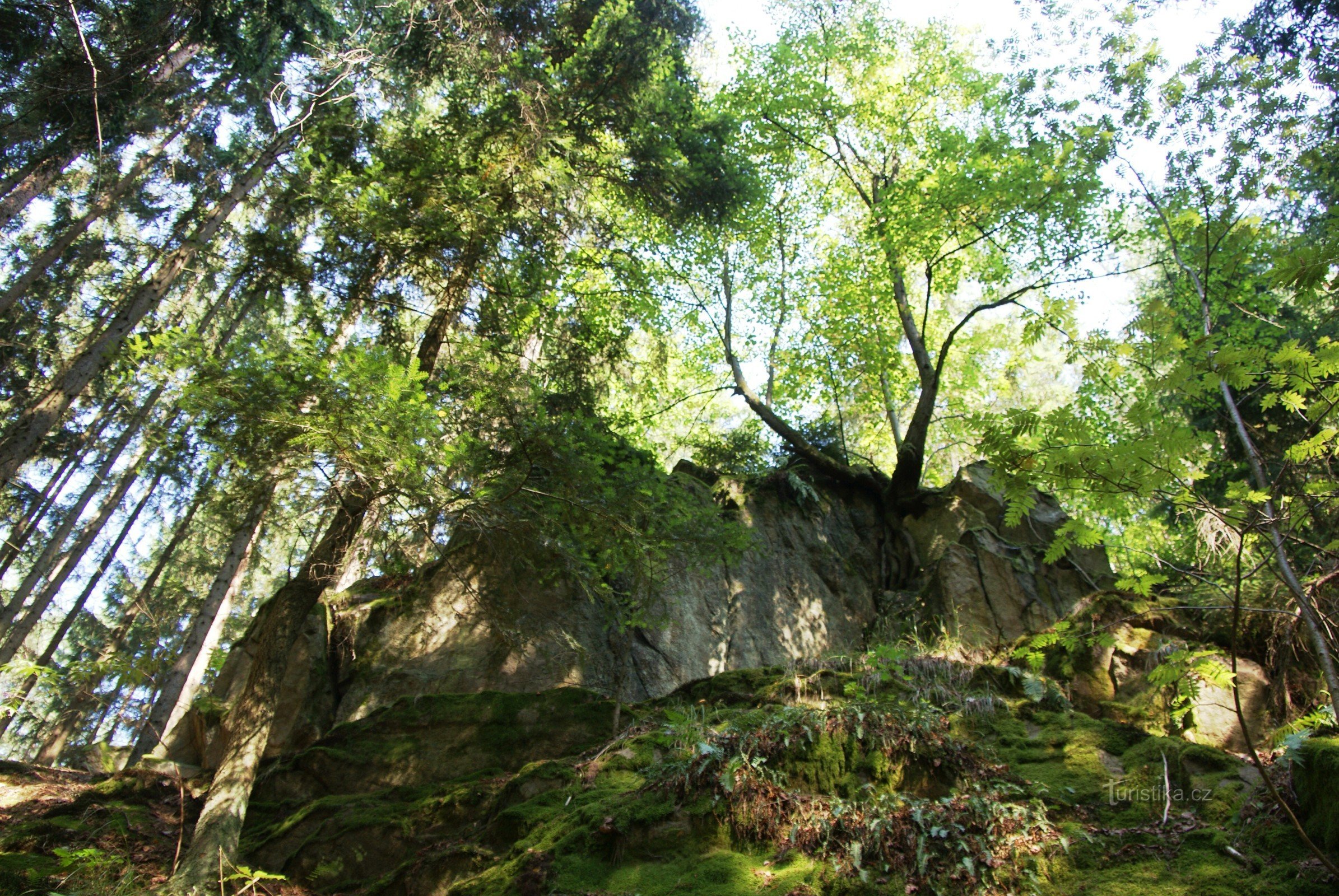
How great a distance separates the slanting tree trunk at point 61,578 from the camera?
1316 cm

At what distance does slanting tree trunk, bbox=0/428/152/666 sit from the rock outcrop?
20.2ft

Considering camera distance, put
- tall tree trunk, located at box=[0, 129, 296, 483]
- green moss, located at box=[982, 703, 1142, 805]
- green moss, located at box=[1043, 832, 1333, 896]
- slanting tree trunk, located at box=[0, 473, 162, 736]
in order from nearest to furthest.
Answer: green moss, located at box=[1043, 832, 1333, 896] < green moss, located at box=[982, 703, 1142, 805] < tall tree trunk, located at box=[0, 129, 296, 483] < slanting tree trunk, located at box=[0, 473, 162, 736]

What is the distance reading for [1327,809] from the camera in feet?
11.3

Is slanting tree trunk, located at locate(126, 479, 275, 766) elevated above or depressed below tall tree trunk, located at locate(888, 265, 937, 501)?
below

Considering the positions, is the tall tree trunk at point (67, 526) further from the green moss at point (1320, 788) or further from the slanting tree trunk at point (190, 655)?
the green moss at point (1320, 788)

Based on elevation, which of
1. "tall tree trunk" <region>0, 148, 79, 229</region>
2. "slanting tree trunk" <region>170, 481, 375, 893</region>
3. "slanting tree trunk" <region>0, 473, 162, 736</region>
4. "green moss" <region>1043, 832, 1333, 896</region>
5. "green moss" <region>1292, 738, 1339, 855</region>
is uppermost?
"tall tree trunk" <region>0, 148, 79, 229</region>

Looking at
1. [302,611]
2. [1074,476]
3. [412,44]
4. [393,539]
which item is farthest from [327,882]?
[412,44]

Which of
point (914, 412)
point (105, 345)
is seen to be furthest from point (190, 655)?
point (914, 412)

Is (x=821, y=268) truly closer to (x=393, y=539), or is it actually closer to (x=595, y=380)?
(x=595, y=380)

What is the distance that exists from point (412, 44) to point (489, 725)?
30.2 feet

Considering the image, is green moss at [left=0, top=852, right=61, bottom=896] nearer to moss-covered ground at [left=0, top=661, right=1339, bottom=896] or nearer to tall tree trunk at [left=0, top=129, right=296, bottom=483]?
Result: moss-covered ground at [left=0, top=661, right=1339, bottom=896]

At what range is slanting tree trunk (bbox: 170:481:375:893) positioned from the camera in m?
5.60

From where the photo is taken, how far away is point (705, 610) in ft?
37.0

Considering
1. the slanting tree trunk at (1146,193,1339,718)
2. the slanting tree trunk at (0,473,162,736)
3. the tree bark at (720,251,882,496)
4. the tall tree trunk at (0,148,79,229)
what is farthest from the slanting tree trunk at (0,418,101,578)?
the slanting tree trunk at (1146,193,1339,718)
